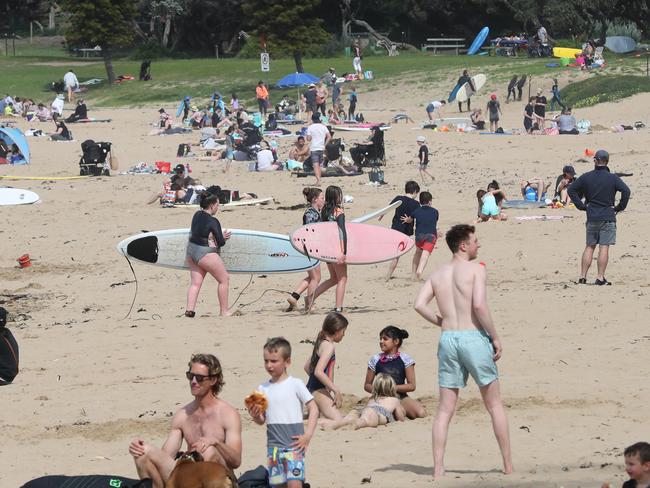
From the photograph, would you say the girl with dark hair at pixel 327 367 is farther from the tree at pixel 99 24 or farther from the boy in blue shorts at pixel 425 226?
the tree at pixel 99 24

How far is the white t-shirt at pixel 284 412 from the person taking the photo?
682 centimetres

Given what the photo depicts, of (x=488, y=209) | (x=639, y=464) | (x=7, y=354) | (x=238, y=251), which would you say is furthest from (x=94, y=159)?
(x=639, y=464)

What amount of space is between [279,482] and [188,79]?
45.5 m

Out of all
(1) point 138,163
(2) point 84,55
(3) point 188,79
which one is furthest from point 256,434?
(2) point 84,55

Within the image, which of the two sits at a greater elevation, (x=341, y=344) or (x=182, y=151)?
(x=341, y=344)

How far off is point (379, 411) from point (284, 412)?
Answer: 2452 millimetres

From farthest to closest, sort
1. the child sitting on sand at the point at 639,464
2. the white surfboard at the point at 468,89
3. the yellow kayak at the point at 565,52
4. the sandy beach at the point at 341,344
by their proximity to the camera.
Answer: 1. the yellow kayak at the point at 565,52
2. the white surfboard at the point at 468,89
3. the sandy beach at the point at 341,344
4. the child sitting on sand at the point at 639,464

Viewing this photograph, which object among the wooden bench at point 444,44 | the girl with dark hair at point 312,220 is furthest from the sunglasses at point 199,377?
the wooden bench at point 444,44

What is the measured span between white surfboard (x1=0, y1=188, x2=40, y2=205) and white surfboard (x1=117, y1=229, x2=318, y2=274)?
936 centimetres

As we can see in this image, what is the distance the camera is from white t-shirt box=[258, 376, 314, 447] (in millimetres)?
6816

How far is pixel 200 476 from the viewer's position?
19.3 feet

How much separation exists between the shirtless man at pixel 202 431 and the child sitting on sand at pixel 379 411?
243 centimetres

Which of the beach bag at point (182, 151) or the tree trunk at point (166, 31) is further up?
the tree trunk at point (166, 31)

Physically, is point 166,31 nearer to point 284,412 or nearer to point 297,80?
point 297,80
